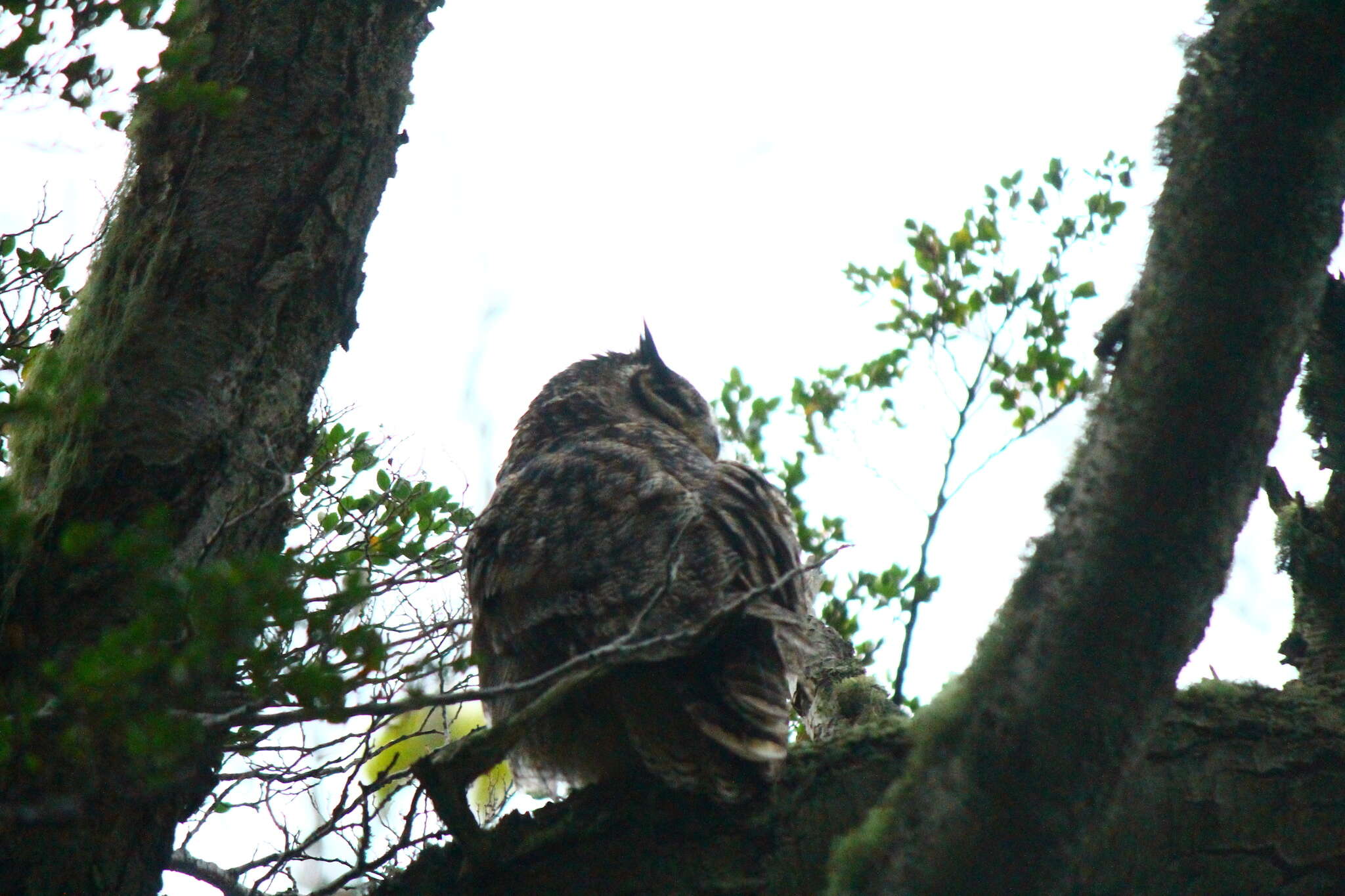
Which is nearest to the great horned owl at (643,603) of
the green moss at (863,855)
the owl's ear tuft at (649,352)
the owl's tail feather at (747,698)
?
the owl's tail feather at (747,698)

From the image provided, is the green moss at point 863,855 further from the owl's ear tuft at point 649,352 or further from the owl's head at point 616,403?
the owl's ear tuft at point 649,352

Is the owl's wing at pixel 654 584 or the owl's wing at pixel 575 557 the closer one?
the owl's wing at pixel 654 584

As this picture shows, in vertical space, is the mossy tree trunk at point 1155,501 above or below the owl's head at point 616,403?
below

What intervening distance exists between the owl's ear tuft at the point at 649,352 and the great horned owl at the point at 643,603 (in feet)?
4.39

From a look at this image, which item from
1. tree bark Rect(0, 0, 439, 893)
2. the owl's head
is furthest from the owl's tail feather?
the owl's head

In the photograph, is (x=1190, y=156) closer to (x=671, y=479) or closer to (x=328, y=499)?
(x=671, y=479)

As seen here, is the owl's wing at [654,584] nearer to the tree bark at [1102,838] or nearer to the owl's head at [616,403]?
the tree bark at [1102,838]

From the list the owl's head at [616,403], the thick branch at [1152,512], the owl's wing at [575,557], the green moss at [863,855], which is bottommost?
the green moss at [863,855]

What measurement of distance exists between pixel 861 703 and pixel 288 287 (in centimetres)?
197

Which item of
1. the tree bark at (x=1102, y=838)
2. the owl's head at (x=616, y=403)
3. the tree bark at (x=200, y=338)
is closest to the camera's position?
the tree bark at (x=1102, y=838)

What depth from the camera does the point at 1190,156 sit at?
1.62 meters

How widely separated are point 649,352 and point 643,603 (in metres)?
2.56

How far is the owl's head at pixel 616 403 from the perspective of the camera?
4.34m

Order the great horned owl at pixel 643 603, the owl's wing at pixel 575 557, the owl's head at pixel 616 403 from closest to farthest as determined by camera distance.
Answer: the great horned owl at pixel 643 603 → the owl's wing at pixel 575 557 → the owl's head at pixel 616 403
